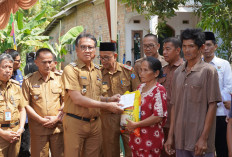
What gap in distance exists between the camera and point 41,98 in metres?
5.31

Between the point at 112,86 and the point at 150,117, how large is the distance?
50.1 inches

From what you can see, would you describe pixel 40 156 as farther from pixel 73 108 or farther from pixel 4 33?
pixel 4 33

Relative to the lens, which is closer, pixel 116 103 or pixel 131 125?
pixel 131 125

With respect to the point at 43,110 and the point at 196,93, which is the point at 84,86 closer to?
the point at 43,110

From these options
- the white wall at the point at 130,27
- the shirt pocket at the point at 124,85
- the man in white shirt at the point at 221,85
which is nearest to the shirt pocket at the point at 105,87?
the shirt pocket at the point at 124,85

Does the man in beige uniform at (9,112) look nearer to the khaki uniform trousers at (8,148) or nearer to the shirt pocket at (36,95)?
the khaki uniform trousers at (8,148)

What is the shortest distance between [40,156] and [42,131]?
1.24 ft

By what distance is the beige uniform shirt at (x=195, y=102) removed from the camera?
3.71 meters

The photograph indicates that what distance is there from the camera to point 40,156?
518cm

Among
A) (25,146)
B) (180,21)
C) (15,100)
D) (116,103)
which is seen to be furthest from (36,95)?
(180,21)

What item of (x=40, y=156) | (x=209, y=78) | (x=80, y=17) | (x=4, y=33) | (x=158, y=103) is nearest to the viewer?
(x=209, y=78)

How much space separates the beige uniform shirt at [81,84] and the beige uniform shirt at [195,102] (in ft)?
4.47

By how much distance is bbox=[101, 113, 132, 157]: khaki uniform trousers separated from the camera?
5305 mm

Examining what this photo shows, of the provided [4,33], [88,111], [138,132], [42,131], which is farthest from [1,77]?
[4,33]
